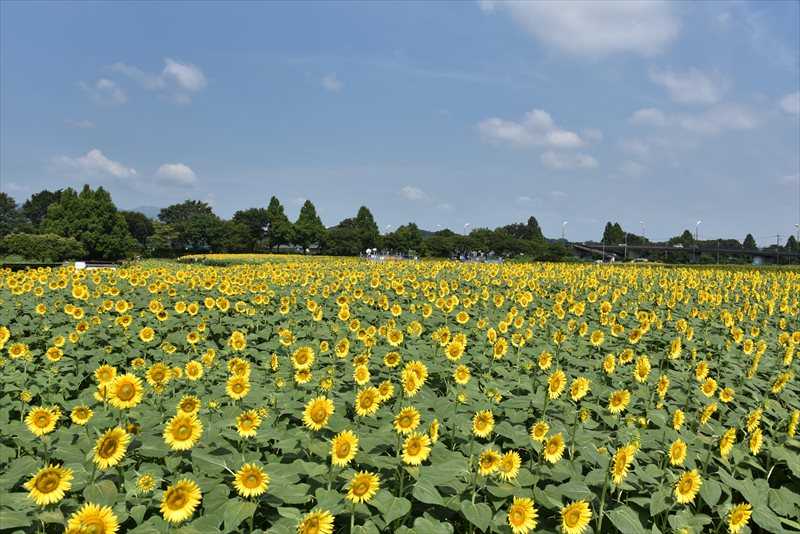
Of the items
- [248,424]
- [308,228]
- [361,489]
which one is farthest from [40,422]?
[308,228]

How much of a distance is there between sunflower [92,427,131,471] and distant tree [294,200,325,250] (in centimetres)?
7558

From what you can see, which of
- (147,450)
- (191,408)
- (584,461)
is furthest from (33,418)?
(584,461)

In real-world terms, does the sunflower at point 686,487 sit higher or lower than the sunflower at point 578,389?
lower

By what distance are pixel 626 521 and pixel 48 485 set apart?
2528mm

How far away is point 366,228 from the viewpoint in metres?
84.8

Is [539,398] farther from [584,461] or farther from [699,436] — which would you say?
[699,436]

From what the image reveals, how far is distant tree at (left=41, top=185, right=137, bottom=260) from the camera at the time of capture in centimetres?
5253

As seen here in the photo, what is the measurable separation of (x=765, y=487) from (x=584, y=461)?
0.98 m

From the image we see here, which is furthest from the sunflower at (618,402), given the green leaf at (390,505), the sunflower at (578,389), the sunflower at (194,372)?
the sunflower at (194,372)

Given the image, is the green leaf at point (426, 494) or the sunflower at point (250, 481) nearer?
the sunflower at point (250, 481)

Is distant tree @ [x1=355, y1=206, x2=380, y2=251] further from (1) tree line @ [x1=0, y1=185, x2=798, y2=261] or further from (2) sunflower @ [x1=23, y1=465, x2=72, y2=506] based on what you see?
(2) sunflower @ [x1=23, y1=465, x2=72, y2=506]

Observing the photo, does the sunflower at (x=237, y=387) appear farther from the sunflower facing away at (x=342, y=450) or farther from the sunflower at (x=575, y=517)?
the sunflower at (x=575, y=517)

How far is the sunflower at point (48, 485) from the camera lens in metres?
2.05

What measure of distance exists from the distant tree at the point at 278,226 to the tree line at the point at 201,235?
149mm
